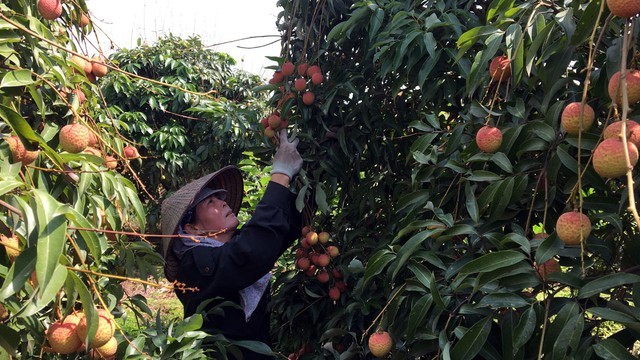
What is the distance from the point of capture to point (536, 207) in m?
1.12

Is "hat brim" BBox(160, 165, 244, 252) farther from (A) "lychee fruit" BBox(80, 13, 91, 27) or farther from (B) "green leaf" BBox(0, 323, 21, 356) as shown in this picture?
(B) "green leaf" BBox(0, 323, 21, 356)

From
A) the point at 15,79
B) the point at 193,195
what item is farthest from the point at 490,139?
the point at 193,195

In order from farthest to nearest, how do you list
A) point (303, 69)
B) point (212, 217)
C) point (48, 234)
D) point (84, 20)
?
point (212, 217)
point (303, 69)
point (84, 20)
point (48, 234)

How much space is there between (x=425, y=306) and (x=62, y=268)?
648mm

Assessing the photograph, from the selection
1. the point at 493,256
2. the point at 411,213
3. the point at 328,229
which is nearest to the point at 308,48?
the point at 328,229

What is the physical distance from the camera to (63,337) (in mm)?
930

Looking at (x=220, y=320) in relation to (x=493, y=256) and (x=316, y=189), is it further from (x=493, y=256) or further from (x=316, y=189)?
(x=493, y=256)

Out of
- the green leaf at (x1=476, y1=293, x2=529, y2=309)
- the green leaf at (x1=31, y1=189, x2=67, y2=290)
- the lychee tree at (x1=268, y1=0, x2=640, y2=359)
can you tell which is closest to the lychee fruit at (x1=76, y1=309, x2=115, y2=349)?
the green leaf at (x1=31, y1=189, x2=67, y2=290)

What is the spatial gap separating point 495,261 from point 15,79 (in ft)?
2.93

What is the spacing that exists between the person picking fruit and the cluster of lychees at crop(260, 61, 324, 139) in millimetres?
45

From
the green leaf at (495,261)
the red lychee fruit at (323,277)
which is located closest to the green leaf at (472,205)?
the green leaf at (495,261)

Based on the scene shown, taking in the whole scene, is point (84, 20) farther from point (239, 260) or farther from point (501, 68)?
point (501, 68)

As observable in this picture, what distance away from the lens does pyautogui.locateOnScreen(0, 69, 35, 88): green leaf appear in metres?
0.97

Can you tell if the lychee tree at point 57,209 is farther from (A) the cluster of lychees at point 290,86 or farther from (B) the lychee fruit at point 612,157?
(B) the lychee fruit at point 612,157
